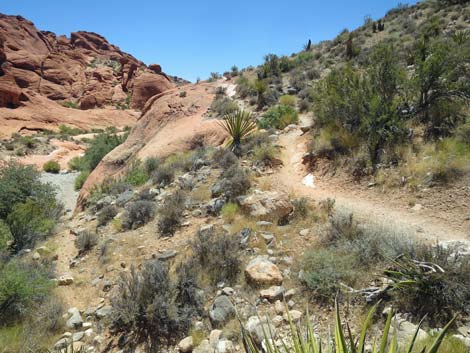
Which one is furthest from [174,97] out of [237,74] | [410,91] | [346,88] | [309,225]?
[309,225]

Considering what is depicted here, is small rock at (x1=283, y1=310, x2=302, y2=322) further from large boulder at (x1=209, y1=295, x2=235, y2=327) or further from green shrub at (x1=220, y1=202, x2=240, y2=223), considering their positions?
green shrub at (x1=220, y1=202, x2=240, y2=223)

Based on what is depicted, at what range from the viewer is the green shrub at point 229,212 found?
5.30 m

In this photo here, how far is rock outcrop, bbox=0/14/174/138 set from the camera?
29.6 metres

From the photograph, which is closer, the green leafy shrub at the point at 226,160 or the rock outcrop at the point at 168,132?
the green leafy shrub at the point at 226,160

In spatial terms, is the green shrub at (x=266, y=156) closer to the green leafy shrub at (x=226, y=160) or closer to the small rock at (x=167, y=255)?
the green leafy shrub at (x=226, y=160)

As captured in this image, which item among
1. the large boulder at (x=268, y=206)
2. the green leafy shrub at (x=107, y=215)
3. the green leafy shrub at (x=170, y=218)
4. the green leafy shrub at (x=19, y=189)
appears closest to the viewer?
the large boulder at (x=268, y=206)

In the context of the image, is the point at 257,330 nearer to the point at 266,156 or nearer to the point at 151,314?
the point at 151,314

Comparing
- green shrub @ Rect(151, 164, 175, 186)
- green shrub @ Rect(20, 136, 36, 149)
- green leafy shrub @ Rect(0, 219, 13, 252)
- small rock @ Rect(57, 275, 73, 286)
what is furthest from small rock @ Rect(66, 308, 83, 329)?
green shrub @ Rect(20, 136, 36, 149)

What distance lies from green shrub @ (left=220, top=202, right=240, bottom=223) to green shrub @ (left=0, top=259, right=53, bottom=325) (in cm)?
317

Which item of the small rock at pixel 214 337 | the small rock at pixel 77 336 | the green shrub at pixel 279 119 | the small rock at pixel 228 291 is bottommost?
the small rock at pixel 77 336

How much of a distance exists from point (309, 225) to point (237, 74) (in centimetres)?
1598

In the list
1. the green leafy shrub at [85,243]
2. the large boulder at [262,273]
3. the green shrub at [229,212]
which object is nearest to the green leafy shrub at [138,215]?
the green leafy shrub at [85,243]

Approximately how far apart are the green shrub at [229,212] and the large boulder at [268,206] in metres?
0.14

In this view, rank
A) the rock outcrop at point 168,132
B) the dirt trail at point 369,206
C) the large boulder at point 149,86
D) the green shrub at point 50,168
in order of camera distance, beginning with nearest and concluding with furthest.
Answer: the dirt trail at point 369,206
the rock outcrop at point 168,132
the green shrub at point 50,168
the large boulder at point 149,86
